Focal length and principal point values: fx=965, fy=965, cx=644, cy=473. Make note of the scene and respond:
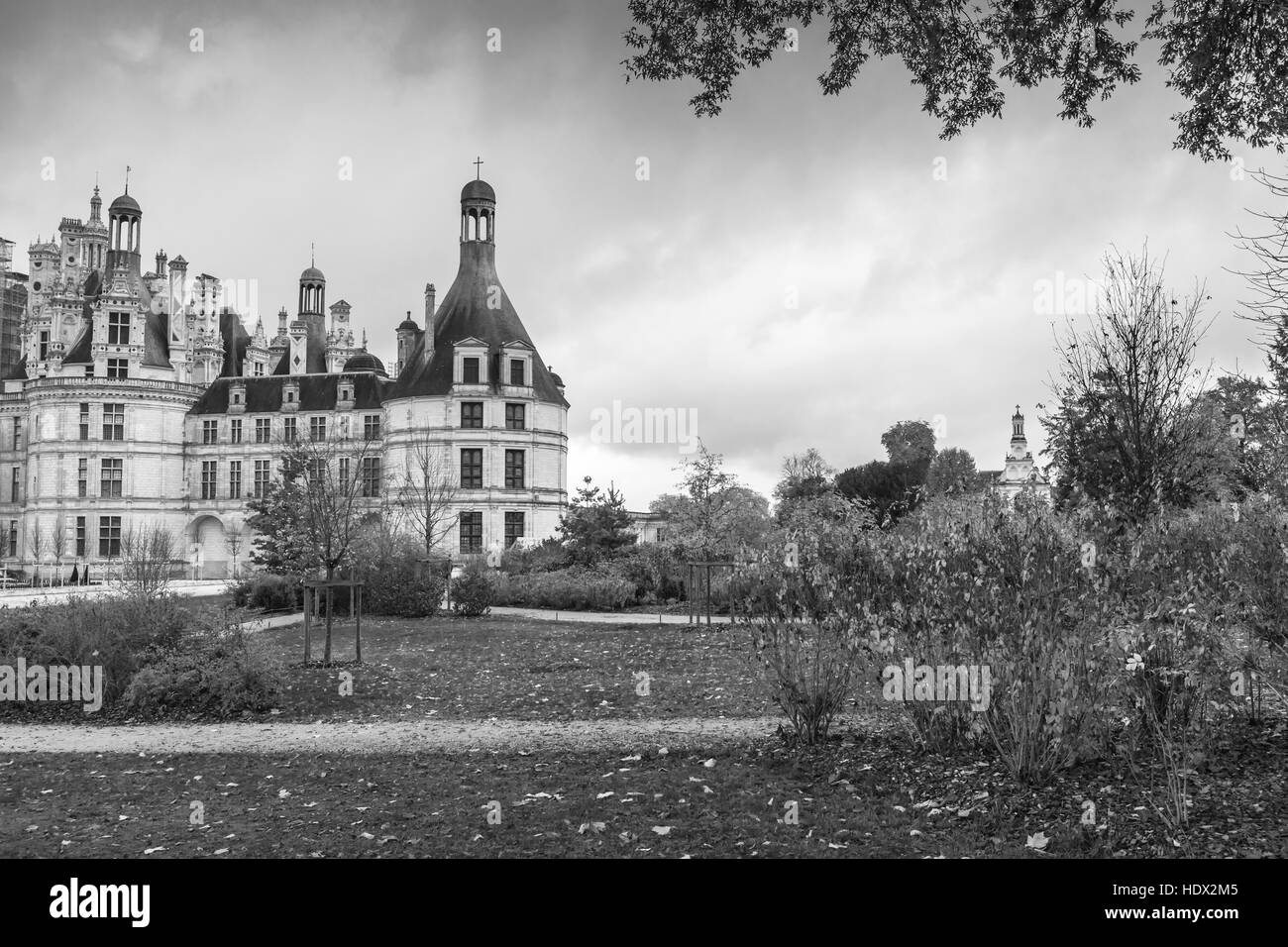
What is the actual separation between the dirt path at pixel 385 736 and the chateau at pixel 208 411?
37.8 m

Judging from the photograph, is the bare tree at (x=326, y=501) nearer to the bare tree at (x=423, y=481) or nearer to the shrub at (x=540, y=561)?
the bare tree at (x=423, y=481)

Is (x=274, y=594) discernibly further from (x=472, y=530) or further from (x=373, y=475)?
(x=373, y=475)

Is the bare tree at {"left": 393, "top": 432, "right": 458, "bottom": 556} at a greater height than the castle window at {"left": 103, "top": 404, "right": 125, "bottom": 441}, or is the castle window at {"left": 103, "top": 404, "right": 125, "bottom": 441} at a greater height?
the castle window at {"left": 103, "top": 404, "right": 125, "bottom": 441}

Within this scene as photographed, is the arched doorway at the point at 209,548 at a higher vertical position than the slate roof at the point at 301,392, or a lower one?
lower

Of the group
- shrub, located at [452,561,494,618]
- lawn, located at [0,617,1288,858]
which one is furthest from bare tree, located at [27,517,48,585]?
lawn, located at [0,617,1288,858]

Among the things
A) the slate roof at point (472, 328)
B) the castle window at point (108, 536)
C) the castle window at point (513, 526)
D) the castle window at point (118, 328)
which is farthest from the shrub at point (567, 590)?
A: the castle window at point (118, 328)

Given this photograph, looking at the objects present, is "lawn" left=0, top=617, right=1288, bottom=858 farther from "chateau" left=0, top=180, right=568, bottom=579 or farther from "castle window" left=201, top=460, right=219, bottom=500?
"castle window" left=201, top=460, right=219, bottom=500

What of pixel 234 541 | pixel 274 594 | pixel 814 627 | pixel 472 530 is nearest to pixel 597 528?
pixel 274 594

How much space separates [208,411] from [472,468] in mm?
21314

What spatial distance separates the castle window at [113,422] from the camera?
59281mm

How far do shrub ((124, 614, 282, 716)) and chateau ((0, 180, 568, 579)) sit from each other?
3610 cm

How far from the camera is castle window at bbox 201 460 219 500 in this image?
2394 inches

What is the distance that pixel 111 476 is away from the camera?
59.3m

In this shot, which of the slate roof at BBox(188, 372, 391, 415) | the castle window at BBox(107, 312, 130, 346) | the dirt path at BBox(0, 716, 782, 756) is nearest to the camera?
the dirt path at BBox(0, 716, 782, 756)
